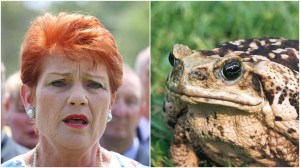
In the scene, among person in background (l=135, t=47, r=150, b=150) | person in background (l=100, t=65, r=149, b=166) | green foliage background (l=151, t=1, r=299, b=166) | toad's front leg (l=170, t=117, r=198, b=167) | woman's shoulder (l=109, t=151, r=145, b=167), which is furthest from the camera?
green foliage background (l=151, t=1, r=299, b=166)

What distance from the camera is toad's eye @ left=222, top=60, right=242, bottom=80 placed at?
2.91 meters

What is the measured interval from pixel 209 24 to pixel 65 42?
5.18ft

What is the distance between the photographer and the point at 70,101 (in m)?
A: 2.92

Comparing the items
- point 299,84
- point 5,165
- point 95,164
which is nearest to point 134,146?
point 95,164

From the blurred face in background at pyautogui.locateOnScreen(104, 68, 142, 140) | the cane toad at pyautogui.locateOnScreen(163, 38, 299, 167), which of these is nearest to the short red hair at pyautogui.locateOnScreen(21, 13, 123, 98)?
the cane toad at pyautogui.locateOnScreen(163, 38, 299, 167)

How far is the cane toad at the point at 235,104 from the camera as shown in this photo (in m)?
2.91

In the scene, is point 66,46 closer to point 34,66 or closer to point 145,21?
point 34,66

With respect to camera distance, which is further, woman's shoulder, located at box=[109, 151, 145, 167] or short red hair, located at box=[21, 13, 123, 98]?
woman's shoulder, located at box=[109, 151, 145, 167]

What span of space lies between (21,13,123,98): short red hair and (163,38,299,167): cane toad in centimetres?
39

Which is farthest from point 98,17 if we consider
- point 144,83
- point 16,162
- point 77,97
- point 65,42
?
point 16,162

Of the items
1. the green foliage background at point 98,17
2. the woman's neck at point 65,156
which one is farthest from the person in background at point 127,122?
the woman's neck at point 65,156

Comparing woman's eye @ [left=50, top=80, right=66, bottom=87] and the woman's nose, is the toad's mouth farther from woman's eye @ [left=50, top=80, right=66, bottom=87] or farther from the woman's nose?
woman's eye @ [left=50, top=80, right=66, bottom=87]

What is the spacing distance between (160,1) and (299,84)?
119 centimetres

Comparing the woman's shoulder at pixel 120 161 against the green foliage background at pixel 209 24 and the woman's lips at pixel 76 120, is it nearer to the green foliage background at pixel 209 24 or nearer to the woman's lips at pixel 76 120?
the woman's lips at pixel 76 120
